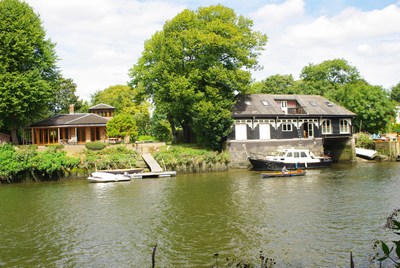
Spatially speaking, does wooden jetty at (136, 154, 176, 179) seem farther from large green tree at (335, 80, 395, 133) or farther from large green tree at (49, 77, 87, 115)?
large green tree at (335, 80, 395, 133)

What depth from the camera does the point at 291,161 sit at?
4300 cm

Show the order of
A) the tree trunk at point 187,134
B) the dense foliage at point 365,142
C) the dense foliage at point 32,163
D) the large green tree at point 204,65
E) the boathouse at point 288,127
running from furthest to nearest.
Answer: the dense foliage at point 365,142 → the tree trunk at point 187,134 → the boathouse at point 288,127 → the large green tree at point 204,65 → the dense foliage at point 32,163

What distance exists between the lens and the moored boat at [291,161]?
140 feet

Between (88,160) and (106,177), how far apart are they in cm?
440

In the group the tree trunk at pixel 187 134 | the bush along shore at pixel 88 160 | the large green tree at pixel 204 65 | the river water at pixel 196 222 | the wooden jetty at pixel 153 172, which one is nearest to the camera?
the river water at pixel 196 222

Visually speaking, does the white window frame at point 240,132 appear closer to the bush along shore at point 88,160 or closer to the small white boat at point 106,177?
the bush along shore at point 88,160

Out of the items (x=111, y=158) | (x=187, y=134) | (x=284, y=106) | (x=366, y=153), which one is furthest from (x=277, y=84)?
(x=111, y=158)

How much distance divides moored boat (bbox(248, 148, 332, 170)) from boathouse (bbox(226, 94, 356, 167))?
2052 millimetres

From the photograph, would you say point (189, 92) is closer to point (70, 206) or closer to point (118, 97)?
point (70, 206)

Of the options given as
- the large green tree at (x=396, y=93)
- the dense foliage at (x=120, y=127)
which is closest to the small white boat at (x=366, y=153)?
the dense foliage at (x=120, y=127)

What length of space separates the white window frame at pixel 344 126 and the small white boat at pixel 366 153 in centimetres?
309

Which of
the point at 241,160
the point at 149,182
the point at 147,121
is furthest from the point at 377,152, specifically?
the point at 147,121

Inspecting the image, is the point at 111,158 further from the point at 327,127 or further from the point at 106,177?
the point at 327,127

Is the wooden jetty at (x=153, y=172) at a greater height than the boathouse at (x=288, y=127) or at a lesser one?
lesser
